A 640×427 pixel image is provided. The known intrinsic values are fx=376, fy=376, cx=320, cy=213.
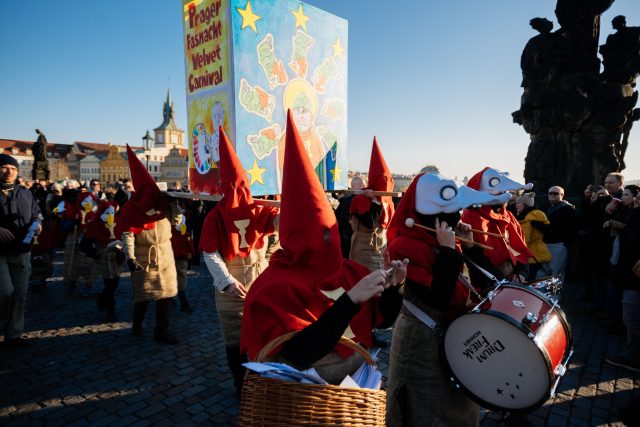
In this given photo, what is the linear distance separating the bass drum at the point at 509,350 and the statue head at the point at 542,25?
1125cm

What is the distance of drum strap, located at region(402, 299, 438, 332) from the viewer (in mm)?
2445

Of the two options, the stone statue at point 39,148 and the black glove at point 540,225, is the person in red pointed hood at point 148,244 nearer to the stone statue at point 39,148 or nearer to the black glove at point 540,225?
the black glove at point 540,225

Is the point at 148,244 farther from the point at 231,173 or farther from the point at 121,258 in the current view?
the point at 231,173

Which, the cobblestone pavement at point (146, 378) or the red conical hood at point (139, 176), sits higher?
the red conical hood at point (139, 176)

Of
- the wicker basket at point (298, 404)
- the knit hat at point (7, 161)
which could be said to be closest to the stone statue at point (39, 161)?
the knit hat at point (7, 161)

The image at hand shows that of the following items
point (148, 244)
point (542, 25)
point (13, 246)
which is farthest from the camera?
point (542, 25)

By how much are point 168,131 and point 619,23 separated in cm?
11124

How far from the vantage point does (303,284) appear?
1799mm

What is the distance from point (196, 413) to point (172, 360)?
4.33ft

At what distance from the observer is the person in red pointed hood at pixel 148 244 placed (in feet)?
16.5

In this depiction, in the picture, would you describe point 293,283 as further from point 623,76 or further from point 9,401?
point 623,76

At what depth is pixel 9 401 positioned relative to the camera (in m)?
3.78

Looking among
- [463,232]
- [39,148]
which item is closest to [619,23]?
[463,232]

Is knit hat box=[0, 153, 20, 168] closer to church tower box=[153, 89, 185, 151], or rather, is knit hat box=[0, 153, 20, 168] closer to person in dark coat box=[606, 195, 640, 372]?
person in dark coat box=[606, 195, 640, 372]
